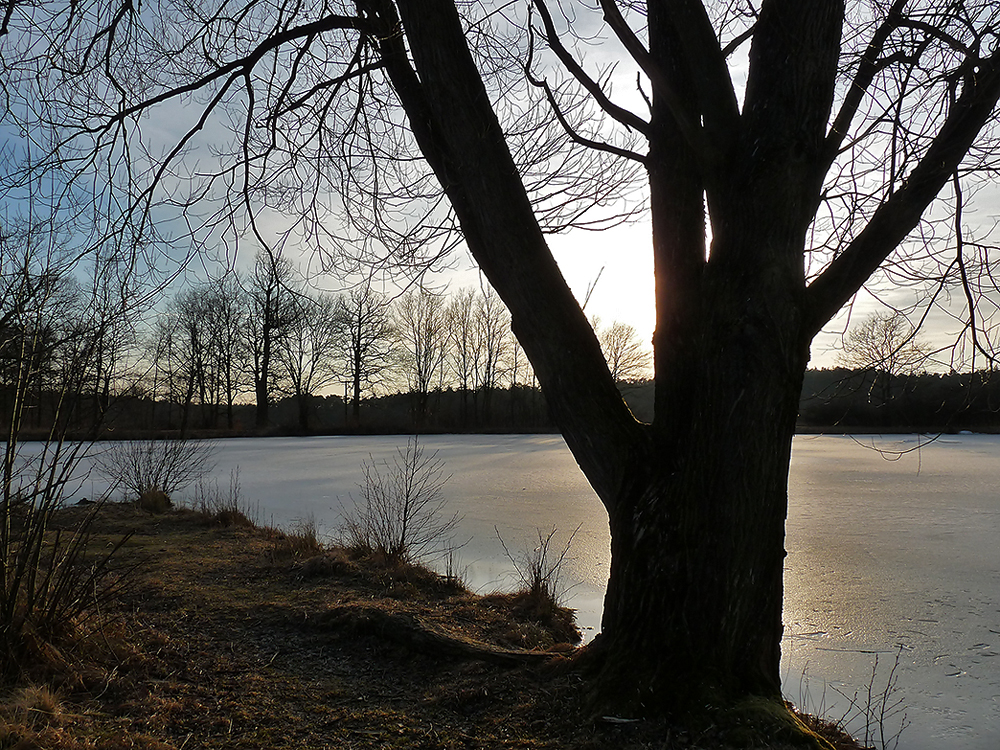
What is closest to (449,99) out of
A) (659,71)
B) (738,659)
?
(659,71)

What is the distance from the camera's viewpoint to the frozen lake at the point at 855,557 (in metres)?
3.92

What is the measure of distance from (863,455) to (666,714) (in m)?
19.0

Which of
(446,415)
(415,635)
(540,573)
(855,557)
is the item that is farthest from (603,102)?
(446,415)

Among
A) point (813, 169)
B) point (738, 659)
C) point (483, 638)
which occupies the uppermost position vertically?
point (813, 169)

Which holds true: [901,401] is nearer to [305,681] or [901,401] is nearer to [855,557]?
[855,557]

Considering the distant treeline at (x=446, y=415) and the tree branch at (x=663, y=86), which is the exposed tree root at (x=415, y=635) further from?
the distant treeline at (x=446, y=415)

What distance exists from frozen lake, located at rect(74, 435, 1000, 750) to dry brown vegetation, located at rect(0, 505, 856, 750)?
4.18 feet

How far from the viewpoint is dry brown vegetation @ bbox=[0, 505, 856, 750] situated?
7.80 feet

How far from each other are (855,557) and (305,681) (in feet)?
19.3

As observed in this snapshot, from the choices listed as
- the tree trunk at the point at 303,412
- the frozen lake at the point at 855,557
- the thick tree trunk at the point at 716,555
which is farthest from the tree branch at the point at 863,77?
the tree trunk at the point at 303,412

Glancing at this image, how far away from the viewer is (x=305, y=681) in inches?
125

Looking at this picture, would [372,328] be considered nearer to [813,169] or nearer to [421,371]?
[421,371]

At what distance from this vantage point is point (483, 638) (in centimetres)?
432

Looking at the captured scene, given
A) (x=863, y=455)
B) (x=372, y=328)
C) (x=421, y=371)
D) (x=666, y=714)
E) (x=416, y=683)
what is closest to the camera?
(x=666, y=714)
